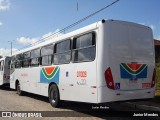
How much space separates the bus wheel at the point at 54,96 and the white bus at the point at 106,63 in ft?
0.14

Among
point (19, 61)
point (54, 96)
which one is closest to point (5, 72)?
point (19, 61)

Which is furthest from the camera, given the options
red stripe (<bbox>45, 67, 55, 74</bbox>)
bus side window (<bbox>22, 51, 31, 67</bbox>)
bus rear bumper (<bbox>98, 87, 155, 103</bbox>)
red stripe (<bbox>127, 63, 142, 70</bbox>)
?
bus side window (<bbox>22, 51, 31, 67</bbox>)

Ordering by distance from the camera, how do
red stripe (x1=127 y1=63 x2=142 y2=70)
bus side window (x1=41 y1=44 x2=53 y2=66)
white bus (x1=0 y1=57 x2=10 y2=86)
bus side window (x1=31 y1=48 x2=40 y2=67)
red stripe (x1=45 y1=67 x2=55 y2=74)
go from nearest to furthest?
1. red stripe (x1=127 y1=63 x2=142 y2=70)
2. red stripe (x1=45 y1=67 x2=55 y2=74)
3. bus side window (x1=41 y1=44 x2=53 y2=66)
4. bus side window (x1=31 y1=48 x2=40 y2=67)
5. white bus (x1=0 y1=57 x2=10 y2=86)

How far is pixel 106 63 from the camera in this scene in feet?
29.6

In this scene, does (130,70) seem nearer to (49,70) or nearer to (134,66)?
(134,66)

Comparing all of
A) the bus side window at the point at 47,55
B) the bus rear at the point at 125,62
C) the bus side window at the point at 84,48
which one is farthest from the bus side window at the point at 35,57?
→ the bus rear at the point at 125,62

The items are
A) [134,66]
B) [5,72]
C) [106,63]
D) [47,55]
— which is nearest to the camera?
[106,63]

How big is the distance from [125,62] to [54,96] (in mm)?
4159

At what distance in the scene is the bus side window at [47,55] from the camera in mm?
13125

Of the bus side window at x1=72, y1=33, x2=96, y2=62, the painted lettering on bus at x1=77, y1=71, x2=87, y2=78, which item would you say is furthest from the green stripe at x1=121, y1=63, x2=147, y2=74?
the painted lettering on bus at x1=77, y1=71, x2=87, y2=78

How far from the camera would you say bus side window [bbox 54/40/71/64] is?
36.7 feet

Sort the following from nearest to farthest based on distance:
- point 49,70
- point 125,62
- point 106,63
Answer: point 106,63, point 125,62, point 49,70

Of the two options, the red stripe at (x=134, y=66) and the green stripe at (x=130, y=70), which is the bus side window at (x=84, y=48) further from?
the red stripe at (x=134, y=66)

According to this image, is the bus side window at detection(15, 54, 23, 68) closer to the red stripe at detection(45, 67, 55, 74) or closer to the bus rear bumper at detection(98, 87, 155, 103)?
the red stripe at detection(45, 67, 55, 74)
